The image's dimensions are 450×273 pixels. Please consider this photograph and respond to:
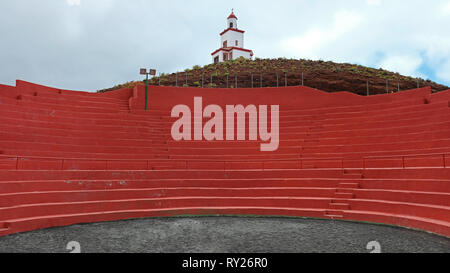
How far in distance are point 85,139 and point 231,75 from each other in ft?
76.3

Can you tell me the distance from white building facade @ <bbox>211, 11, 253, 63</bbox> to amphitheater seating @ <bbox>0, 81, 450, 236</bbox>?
38.5 metres

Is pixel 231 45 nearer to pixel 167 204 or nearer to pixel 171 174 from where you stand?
pixel 171 174

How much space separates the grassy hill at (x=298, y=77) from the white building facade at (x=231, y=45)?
1089 cm

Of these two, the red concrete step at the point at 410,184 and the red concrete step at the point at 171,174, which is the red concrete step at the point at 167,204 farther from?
the red concrete step at the point at 410,184

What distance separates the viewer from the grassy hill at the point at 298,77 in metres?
30.2

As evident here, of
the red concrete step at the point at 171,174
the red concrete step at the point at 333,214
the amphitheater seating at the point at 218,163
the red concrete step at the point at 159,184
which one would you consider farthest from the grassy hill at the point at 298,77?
the red concrete step at the point at 333,214

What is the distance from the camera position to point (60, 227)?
316 inches

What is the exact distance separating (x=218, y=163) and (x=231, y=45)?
45.8 meters

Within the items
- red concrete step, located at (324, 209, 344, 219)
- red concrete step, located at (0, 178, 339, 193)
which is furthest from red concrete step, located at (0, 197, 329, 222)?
red concrete step, located at (0, 178, 339, 193)

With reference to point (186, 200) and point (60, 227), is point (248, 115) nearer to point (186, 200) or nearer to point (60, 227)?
point (186, 200)

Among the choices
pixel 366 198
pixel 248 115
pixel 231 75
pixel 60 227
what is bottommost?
pixel 60 227

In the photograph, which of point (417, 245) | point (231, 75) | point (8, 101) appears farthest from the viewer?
point (231, 75)

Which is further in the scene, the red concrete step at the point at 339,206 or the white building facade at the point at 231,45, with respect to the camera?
the white building facade at the point at 231,45
